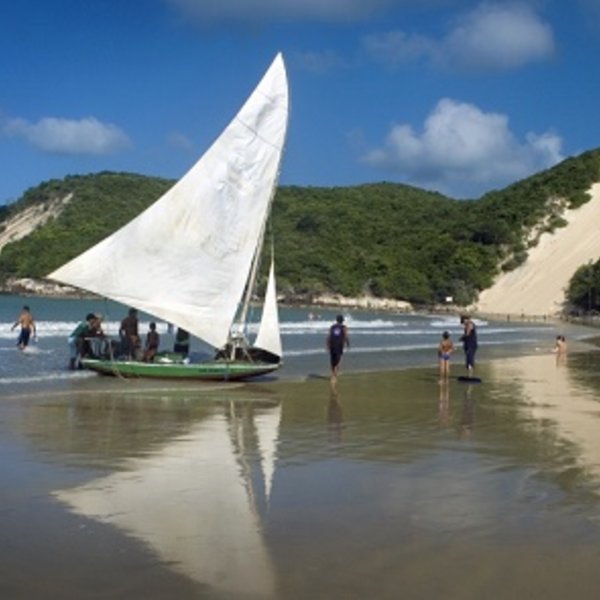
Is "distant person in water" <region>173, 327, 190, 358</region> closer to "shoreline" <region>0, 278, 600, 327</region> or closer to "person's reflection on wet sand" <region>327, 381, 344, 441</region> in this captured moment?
"person's reflection on wet sand" <region>327, 381, 344, 441</region>

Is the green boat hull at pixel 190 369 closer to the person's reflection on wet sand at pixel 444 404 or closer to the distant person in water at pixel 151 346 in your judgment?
the distant person in water at pixel 151 346

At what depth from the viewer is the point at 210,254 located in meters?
19.5

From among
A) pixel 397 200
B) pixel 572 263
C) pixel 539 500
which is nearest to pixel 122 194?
pixel 397 200

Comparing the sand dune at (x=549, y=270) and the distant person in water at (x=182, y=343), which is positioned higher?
the sand dune at (x=549, y=270)

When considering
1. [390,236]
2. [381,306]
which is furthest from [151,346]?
[390,236]

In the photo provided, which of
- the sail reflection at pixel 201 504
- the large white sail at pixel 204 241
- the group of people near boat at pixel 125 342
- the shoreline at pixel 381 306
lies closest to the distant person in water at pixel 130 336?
the group of people near boat at pixel 125 342

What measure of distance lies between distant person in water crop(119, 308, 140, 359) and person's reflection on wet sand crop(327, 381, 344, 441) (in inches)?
167

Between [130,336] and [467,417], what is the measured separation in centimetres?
808

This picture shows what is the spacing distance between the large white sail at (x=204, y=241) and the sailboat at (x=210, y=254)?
2 centimetres

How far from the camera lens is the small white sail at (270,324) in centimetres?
1959

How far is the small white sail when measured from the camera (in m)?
19.6

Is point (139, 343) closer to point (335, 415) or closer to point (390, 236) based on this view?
point (335, 415)

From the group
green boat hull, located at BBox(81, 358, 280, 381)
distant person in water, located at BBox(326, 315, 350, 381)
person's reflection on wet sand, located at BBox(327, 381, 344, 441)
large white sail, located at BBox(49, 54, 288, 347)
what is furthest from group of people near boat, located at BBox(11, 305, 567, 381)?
person's reflection on wet sand, located at BBox(327, 381, 344, 441)

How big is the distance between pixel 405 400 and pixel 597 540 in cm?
1029
